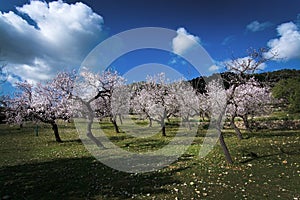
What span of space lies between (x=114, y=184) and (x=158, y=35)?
11.6 meters

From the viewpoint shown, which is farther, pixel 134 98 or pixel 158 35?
pixel 134 98

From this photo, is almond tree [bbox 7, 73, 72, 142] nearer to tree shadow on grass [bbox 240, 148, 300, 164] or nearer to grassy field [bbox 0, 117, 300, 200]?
grassy field [bbox 0, 117, 300, 200]

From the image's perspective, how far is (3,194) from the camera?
31.6 feet

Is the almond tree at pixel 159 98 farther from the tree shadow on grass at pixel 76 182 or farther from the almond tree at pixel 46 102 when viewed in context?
the tree shadow on grass at pixel 76 182

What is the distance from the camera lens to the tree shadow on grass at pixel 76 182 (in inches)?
368

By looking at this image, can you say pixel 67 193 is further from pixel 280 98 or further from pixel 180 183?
pixel 280 98

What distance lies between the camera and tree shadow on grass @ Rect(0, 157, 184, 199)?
934 cm

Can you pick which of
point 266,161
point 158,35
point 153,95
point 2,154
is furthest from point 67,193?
point 153,95

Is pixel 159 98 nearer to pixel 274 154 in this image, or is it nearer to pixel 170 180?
pixel 274 154

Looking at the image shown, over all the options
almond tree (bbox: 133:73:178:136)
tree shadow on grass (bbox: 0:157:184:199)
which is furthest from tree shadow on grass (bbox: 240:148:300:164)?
almond tree (bbox: 133:73:178:136)

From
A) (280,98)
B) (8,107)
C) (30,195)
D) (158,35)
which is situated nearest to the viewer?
(30,195)

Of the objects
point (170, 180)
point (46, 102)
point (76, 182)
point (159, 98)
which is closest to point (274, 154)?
point (170, 180)

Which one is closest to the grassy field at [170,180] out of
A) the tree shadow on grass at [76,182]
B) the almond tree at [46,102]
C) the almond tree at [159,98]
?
the tree shadow on grass at [76,182]

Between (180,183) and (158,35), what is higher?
(158,35)
